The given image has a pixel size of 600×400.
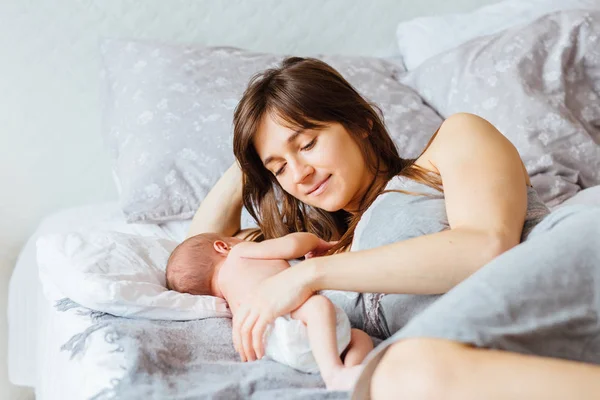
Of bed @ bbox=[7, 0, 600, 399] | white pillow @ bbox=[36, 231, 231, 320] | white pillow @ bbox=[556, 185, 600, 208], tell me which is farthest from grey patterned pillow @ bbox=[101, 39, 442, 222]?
white pillow @ bbox=[556, 185, 600, 208]

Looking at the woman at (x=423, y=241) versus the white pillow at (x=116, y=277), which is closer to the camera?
the woman at (x=423, y=241)

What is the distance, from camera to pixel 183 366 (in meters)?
1.31

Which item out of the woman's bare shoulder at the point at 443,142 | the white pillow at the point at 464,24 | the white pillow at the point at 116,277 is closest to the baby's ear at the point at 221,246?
the white pillow at the point at 116,277

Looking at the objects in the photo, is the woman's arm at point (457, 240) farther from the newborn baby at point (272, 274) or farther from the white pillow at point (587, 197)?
the white pillow at point (587, 197)

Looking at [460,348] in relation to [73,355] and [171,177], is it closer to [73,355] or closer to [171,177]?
[73,355]

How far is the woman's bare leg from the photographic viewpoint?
0.92m

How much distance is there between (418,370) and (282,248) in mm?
555

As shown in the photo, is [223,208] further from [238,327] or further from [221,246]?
[238,327]

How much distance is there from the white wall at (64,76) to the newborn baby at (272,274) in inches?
40.6

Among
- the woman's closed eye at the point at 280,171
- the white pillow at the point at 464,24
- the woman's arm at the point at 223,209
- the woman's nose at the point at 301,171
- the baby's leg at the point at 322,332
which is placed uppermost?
the woman's nose at the point at 301,171

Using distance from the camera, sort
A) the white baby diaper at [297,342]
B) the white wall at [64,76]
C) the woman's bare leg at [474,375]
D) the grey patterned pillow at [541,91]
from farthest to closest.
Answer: the white wall at [64,76] < the grey patterned pillow at [541,91] < the white baby diaper at [297,342] < the woman's bare leg at [474,375]

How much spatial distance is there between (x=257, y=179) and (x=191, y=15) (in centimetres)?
100

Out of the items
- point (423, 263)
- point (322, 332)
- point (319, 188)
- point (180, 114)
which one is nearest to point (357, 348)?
point (322, 332)

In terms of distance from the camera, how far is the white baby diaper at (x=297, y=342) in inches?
50.9
